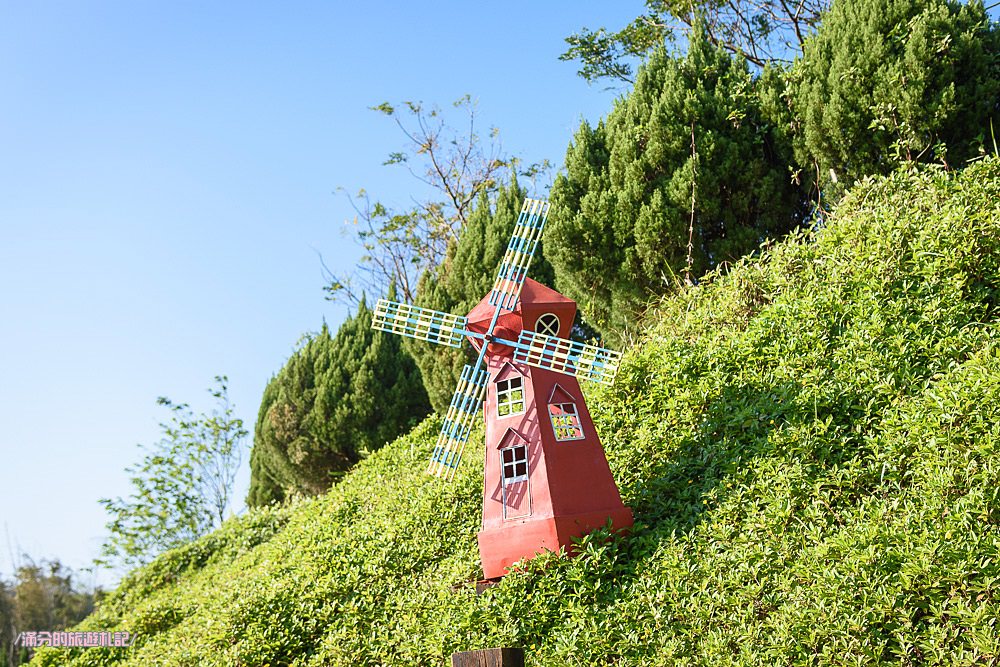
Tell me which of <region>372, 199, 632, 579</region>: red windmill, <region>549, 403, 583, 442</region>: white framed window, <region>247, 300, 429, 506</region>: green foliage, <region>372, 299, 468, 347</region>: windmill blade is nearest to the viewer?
<region>372, 199, 632, 579</region>: red windmill

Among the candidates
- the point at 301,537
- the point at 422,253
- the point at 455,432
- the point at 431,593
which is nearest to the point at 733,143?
the point at 455,432

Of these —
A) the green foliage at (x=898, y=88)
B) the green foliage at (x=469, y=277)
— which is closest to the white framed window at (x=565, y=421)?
the green foliage at (x=898, y=88)

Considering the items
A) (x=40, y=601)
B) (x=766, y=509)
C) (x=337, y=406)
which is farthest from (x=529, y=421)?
(x=40, y=601)

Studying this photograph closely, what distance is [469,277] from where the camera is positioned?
43.3 ft

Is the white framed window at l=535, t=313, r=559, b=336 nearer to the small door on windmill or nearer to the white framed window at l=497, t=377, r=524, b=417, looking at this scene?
the white framed window at l=497, t=377, r=524, b=417

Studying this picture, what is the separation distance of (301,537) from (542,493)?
516 centimetres

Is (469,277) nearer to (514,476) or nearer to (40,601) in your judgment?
(514,476)

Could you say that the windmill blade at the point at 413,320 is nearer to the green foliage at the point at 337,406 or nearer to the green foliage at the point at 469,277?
the green foliage at the point at 469,277

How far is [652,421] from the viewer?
7730 millimetres

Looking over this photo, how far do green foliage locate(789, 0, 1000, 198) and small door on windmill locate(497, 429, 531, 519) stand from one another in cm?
527

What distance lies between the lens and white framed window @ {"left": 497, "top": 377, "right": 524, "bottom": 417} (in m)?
6.93

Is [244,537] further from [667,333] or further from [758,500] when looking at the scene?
[758,500]

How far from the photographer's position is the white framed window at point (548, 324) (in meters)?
7.22

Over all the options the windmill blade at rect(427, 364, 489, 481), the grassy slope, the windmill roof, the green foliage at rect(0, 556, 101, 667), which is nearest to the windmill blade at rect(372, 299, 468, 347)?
the windmill roof
